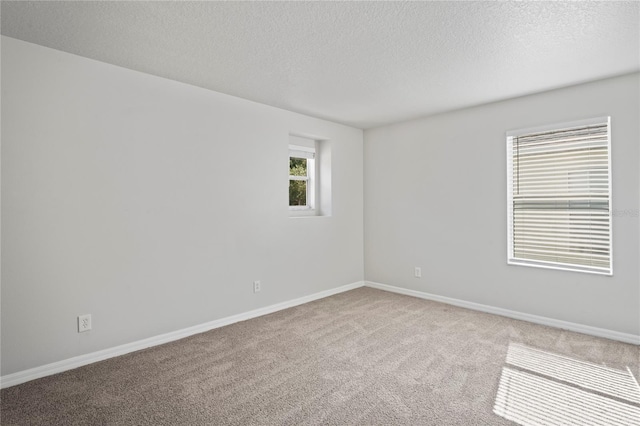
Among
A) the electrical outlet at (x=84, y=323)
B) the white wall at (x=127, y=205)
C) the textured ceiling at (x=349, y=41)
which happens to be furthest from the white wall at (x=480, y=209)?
the electrical outlet at (x=84, y=323)

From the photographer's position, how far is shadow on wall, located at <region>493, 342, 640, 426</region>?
80.5 inches

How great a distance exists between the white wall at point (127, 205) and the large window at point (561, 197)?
264 cm

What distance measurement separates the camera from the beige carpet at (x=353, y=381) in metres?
2.06

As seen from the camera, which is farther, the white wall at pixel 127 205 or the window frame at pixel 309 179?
the window frame at pixel 309 179

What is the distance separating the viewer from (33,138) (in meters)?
Result: 2.50

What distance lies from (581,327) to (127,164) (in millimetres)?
4523

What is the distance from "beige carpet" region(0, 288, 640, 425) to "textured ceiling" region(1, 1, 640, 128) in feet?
8.00

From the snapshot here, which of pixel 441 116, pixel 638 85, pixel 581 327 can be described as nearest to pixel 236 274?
pixel 441 116

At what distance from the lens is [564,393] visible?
2.29 m

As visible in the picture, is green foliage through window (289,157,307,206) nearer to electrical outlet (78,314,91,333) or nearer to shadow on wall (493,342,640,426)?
electrical outlet (78,314,91,333)

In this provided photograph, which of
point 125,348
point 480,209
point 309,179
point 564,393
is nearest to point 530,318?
point 480,209

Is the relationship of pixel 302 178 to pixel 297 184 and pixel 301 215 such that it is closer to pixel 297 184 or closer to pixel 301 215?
pixel 297 184

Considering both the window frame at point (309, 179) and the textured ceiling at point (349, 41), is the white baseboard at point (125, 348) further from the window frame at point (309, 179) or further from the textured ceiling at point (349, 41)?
the textured ceiling at point (349, 41)

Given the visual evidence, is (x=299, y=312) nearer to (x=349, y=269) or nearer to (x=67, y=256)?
(x=349, y=269)
